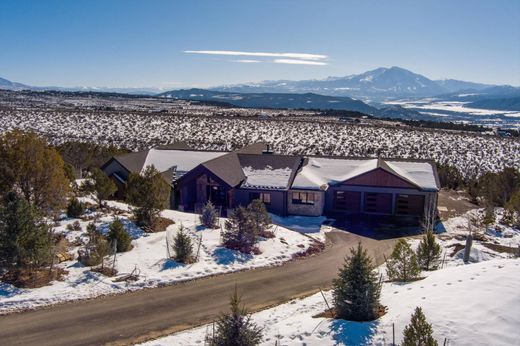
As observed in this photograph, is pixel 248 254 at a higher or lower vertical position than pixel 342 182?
lower

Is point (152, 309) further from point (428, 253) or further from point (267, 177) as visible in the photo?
point (267, 177)

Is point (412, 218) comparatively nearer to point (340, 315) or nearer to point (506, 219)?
point (506, 219)

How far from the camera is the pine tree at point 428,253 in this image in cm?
1959

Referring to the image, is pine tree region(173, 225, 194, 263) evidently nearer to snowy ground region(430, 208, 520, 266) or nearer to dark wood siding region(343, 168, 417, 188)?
snowy ground region(430, 208, 520, 266)

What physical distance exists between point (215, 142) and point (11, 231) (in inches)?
2089

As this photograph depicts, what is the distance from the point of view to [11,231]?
1698cm

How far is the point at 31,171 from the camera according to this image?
22109 millimetres

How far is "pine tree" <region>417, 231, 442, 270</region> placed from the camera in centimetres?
1959

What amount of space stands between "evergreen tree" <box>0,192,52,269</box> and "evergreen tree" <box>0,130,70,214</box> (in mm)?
4801

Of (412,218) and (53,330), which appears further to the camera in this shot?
(412,218)

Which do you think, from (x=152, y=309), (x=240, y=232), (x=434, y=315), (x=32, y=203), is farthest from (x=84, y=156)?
(x=434, y=315)

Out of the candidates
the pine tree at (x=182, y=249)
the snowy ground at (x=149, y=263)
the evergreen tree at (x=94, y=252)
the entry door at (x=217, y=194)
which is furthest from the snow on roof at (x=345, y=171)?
the evergreen tree at (x=94, y=252)

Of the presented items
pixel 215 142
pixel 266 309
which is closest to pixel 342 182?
pixel 266 309

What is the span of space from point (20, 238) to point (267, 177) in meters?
19.6
